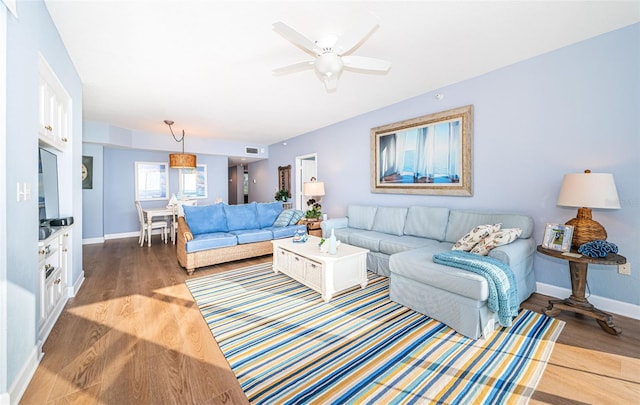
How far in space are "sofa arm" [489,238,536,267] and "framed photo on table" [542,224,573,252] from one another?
172 millimetres

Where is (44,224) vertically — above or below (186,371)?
above

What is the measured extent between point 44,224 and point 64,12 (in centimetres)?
177

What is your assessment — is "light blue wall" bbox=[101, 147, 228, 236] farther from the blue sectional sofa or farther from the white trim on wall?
the white trim on wall

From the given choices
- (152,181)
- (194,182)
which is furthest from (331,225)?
(152,181)

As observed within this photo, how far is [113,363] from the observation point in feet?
5.78

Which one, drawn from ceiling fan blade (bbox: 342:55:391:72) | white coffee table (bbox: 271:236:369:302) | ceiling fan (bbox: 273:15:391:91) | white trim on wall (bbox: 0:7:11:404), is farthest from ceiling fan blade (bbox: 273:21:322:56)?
white coffee table (bbox: 271:236:369:302)

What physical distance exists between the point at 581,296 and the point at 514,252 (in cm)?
68

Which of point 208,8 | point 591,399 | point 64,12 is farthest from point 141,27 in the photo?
point 591,399

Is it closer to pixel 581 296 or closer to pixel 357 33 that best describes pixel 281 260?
pixel 357 33

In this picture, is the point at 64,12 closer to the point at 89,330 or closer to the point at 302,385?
the point at 89,330

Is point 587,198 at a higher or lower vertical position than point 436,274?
higher

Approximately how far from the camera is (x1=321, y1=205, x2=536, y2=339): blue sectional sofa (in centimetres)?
206

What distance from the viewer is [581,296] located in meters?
2.30

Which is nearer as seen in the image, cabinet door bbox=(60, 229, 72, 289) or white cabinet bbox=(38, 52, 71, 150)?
white cabinet bbox=(38, 52, 71, 150)
